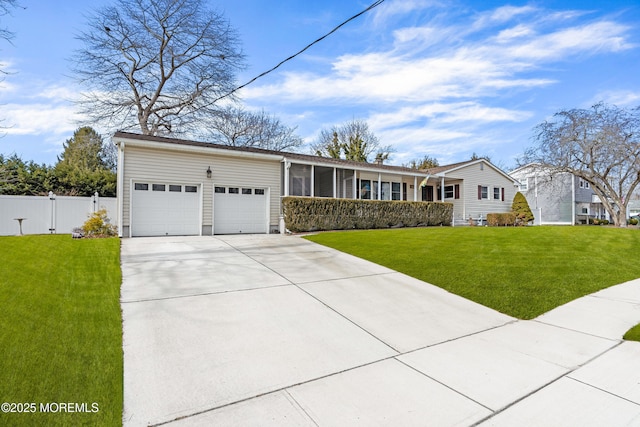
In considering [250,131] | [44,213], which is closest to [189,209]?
[44,213]

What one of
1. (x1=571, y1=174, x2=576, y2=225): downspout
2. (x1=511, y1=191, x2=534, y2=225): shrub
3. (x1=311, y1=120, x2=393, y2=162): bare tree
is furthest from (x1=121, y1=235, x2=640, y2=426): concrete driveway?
(x1=311, y1=120, x2=393, y2=162): bare tree

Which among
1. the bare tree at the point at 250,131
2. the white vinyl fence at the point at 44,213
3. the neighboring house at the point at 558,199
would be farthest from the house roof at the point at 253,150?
the neighboring house at the point at 558,199

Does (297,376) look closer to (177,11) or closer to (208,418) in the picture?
(208,418)

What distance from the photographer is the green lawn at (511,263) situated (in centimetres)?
532

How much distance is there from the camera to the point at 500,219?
20.6 metres

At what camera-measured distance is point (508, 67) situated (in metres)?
11.5

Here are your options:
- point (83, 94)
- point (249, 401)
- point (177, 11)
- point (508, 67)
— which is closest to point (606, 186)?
point (508, 67)

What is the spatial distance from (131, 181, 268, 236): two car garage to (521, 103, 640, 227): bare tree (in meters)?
19.4

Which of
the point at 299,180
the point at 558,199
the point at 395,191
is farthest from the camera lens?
the point at 558,199

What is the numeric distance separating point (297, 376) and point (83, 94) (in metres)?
23.0

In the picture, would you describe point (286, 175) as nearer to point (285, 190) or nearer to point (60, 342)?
point (285, 190)

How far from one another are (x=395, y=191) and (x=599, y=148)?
12747mm

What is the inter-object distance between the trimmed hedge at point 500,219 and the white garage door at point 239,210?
15376 millimetres

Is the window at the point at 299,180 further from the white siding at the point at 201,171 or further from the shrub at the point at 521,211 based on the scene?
the shrub at the point at 521,211
